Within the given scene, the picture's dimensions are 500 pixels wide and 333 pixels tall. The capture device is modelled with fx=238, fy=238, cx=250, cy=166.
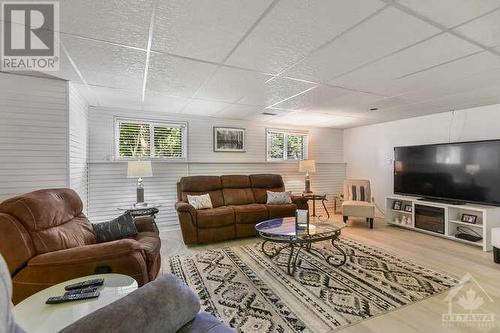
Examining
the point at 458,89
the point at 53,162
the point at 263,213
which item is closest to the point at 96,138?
the point at 53,162

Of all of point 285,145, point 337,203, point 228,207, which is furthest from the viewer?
point 337,203

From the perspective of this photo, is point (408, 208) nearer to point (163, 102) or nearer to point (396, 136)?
point (396, 136)

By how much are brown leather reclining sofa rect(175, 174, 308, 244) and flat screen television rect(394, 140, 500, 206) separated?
2.14 m

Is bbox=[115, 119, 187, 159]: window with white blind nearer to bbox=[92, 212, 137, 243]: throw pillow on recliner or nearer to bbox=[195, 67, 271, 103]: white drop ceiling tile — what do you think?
bbox=[195, 67, 271, 103]: white drop ceiling tile

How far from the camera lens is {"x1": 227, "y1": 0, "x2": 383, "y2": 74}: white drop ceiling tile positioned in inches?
60.4

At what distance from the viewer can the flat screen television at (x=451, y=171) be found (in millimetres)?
3604

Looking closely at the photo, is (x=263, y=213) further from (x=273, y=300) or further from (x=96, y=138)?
(x=96, y=138)

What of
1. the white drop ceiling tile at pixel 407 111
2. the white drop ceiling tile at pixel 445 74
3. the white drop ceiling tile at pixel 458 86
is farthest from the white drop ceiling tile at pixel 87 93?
the white drop ceiling tile at pixel 407 111

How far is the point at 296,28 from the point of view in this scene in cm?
178

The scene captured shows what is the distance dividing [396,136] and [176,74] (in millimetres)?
4782

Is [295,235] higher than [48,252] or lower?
lower

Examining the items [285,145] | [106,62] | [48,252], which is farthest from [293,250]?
[285,145]

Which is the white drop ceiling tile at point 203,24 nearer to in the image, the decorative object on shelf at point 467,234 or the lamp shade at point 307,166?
the lamp shade at point 307,166

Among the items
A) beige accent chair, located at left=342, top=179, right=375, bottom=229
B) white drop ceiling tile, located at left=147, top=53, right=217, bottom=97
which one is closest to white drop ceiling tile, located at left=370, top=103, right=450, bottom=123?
beige accent chair, located at left=342, top=179, right=375, bottom=229
